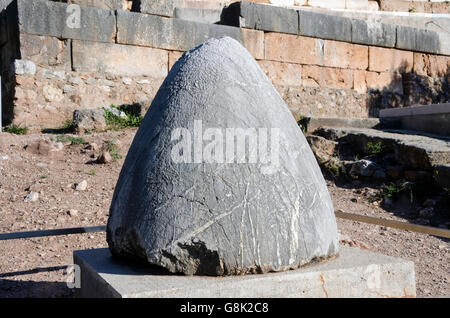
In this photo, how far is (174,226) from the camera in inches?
72.0

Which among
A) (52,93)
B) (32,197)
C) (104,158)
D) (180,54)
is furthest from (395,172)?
(52,93)

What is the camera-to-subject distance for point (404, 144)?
18.7 feet

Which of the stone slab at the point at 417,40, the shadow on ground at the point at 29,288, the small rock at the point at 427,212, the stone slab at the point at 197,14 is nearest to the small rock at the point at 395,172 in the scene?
the small rock at the point at 427,212

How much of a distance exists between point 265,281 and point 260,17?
792 centimetres

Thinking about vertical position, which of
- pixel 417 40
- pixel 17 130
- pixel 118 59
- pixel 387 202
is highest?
pixel 417 40

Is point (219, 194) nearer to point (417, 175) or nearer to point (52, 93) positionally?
point (417, 175)

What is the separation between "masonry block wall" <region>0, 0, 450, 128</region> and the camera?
720cm

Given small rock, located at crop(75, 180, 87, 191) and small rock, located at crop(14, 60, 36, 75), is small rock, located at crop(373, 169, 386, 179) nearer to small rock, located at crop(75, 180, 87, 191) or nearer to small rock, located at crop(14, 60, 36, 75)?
small rock, located at crop(75, 180, 87, 191)

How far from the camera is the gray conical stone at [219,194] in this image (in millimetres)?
1823

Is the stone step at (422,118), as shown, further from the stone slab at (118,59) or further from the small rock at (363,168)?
the stone slab at (118,59)
